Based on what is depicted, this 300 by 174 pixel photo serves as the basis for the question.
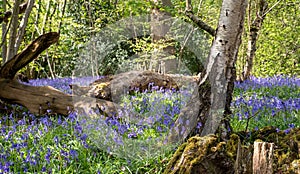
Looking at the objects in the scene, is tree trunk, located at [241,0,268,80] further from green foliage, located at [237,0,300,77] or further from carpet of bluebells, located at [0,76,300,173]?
green foliage, located at [237,0,300,77]

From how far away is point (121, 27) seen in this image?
51.9 ft

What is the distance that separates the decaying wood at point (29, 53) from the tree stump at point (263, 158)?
433 centimetres

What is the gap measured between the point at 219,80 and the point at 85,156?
5.10 ft

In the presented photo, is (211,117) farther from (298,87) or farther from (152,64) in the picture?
(152,64)

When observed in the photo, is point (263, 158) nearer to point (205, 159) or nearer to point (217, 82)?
point (205, 159)

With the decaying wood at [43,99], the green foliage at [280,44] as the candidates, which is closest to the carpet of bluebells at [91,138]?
the decaying wood at [43,99]

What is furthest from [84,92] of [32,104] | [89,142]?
[89,142]

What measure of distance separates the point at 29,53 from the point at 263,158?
15.7 ft

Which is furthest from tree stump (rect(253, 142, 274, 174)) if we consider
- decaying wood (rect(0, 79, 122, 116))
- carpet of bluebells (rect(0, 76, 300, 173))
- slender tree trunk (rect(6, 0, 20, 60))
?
slender tree trunk (rect(6, 0, 20, 60))

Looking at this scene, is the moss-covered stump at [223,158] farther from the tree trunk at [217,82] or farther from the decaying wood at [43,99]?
the decaying wood at [43,99]

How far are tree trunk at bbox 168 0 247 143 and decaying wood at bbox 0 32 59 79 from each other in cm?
315

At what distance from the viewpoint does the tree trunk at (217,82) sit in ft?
11.8

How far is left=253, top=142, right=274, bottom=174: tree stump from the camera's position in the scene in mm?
2385

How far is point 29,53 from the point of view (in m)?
6.13
